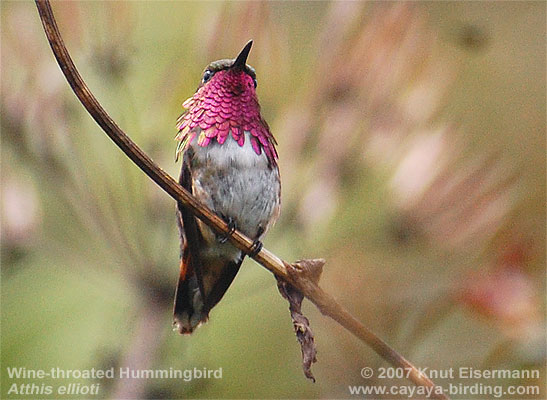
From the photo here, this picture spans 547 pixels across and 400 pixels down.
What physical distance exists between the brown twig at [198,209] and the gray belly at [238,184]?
0.37 m

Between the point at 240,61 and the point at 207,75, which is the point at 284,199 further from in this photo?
the point at 240,61

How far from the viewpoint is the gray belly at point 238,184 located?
1.37 m

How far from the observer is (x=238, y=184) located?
141 centimetres

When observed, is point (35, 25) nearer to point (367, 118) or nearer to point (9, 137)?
point (9, 137)

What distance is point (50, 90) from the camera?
1580 mm

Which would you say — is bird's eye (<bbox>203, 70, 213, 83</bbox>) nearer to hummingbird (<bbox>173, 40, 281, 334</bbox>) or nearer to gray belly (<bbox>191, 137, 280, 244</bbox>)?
hummingbird (<bbox>173, 40, 281, 334</bbox>)

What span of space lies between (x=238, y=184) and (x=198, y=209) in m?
0.59

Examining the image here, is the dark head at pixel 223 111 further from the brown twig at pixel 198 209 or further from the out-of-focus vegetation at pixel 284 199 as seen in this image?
the brown twig at pixel 198 209

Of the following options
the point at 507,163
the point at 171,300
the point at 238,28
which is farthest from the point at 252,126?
the point at 507,163

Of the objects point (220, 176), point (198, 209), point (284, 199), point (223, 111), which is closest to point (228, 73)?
point (223, 111)

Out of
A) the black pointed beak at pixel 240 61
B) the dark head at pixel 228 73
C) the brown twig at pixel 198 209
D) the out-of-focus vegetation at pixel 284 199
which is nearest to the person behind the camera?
the brown twig at pixel 198 209

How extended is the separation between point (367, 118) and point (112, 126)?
3.00 ft

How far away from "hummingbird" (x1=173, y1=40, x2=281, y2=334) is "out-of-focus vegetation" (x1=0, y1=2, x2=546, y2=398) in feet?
0.26

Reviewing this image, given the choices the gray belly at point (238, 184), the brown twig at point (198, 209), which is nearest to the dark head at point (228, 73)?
the gray belly at point (238, 184)
